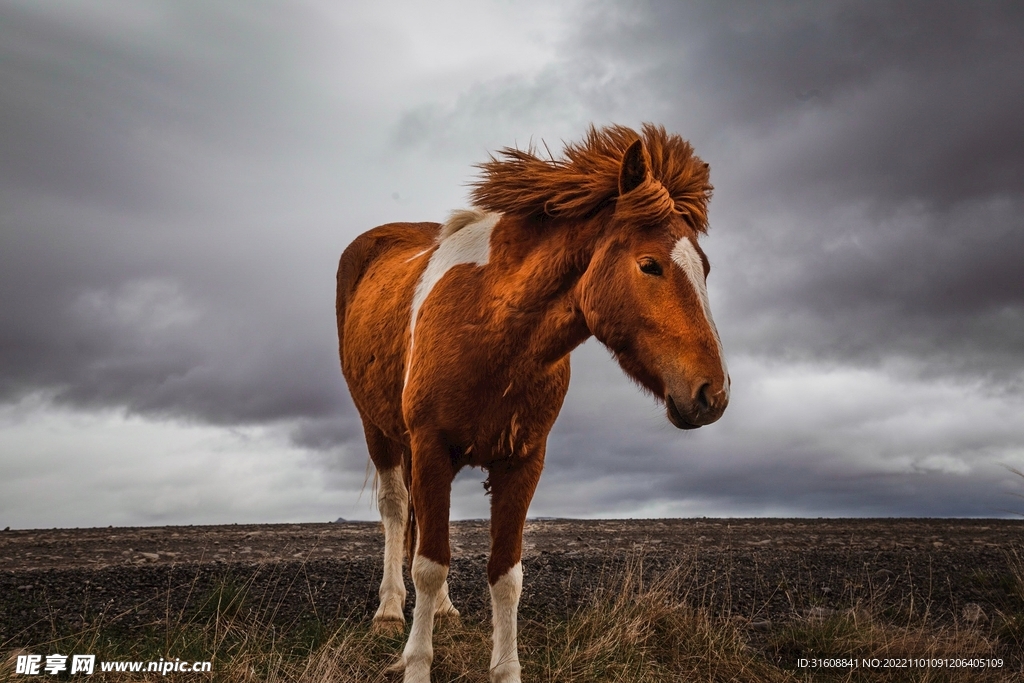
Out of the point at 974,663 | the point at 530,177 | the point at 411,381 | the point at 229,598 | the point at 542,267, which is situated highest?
the point at 530,177

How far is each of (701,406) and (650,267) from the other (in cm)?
70

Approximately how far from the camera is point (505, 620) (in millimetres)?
4160

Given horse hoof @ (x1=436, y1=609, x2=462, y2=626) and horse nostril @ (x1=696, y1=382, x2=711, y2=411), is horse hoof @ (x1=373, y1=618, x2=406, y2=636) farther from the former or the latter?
horse nostril @ (x1=696, y1=382, x2=711, y2=411)

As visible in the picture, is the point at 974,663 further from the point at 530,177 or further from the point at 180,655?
the point at 180,655

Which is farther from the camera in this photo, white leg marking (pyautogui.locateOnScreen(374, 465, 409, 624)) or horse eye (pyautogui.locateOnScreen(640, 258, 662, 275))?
white leg marking (pyautogui.locateOnScreen(374, 465, 409, 624))

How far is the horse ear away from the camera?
3.52 meters

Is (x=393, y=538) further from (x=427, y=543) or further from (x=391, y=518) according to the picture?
(x=427, y=543)

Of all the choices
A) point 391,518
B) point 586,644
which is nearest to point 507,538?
point 586,644

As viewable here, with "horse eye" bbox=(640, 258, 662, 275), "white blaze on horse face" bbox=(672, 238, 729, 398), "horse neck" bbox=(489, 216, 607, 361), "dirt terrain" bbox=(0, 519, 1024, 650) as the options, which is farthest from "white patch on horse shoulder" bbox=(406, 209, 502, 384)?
"dirt terrain" bbox=(0, 519, 1024, 650)

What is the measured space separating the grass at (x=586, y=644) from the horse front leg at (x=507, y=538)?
0.45 meters

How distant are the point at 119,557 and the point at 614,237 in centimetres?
760

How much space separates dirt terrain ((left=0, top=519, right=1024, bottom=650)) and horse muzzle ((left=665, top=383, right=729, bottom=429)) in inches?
130

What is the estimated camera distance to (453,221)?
16.4 ft

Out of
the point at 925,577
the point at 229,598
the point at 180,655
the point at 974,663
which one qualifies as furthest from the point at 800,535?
the point at 180,655
